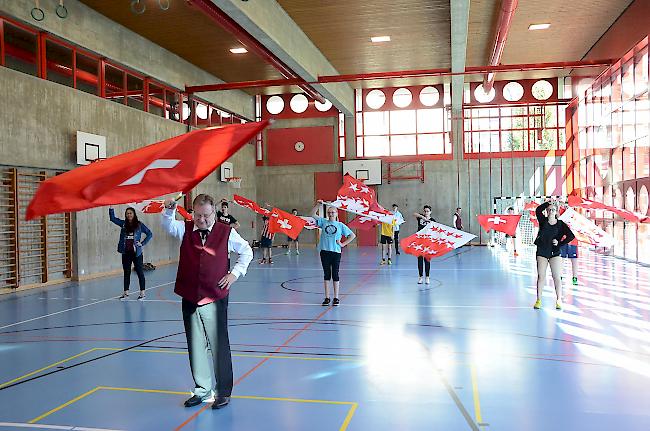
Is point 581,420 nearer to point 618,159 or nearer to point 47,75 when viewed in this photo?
point 47,75

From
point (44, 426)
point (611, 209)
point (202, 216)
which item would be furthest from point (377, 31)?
point (44, 426)

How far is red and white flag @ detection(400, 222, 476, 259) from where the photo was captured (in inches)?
523

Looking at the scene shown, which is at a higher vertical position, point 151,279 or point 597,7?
point 597,7

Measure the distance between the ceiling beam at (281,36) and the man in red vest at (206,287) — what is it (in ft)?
29.4

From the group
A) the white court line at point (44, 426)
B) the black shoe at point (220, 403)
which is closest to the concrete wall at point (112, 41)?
the white court line at point (44, 426)

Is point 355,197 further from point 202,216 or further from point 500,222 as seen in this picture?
point 202,216

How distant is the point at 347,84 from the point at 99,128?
46.1 feet

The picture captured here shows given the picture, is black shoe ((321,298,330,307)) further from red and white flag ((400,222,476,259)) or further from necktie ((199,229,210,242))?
necktie ((199,229,210,242))

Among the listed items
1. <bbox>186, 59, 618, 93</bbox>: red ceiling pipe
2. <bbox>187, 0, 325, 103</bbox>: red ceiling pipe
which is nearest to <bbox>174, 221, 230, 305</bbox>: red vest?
<bbox>187, 0, 325, 103</bbox>: red ceiling pipe

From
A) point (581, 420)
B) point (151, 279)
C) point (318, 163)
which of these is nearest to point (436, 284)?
point (151, 279)

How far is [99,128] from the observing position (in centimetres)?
1733

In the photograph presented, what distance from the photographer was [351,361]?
23.5ft

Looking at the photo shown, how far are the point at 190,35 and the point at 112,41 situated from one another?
2.73 metres

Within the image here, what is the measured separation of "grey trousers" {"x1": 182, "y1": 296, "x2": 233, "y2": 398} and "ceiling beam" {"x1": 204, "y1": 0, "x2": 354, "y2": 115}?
370 inches
